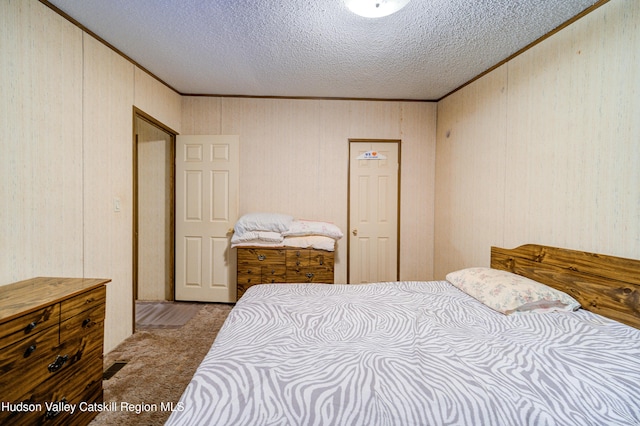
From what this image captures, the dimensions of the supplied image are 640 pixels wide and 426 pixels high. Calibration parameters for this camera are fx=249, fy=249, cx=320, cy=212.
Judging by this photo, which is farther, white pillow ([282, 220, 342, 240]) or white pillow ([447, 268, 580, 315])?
white pillow ([282, 220, 342, 240])

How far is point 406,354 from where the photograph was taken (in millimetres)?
997

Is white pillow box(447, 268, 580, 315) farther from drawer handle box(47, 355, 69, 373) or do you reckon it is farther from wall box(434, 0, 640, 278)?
drawer handle box(47, 355, 69, 373)

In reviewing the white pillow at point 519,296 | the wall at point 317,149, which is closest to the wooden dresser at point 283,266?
the wall at point 317,149

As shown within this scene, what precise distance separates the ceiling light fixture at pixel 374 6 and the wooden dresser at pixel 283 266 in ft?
7.07

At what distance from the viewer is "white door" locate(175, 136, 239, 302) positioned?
3162 millimetres

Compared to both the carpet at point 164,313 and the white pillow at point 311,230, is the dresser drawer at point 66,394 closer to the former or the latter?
the carpet at point 164,313

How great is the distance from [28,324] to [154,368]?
3.47 feet

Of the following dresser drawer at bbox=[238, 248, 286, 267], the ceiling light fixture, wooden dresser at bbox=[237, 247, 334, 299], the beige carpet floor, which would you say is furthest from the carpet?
the ceiling light fixture

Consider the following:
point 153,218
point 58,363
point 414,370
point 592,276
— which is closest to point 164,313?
point 153,218

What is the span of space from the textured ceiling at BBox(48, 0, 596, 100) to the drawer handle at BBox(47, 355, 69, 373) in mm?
2200

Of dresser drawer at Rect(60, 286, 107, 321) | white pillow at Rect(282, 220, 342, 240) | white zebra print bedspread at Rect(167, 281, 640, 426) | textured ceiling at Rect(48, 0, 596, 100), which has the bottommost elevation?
white zebra print bedspread at Rect(167, 281, 640, 426)

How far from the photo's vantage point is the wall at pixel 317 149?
3283 millimetres

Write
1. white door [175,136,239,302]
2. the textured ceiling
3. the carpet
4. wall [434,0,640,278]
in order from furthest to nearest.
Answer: white door [175,136,239,302], the carpet, the textured ceiling, wall [434,0,640,278]

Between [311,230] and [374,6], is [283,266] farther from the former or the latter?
[374,6]
